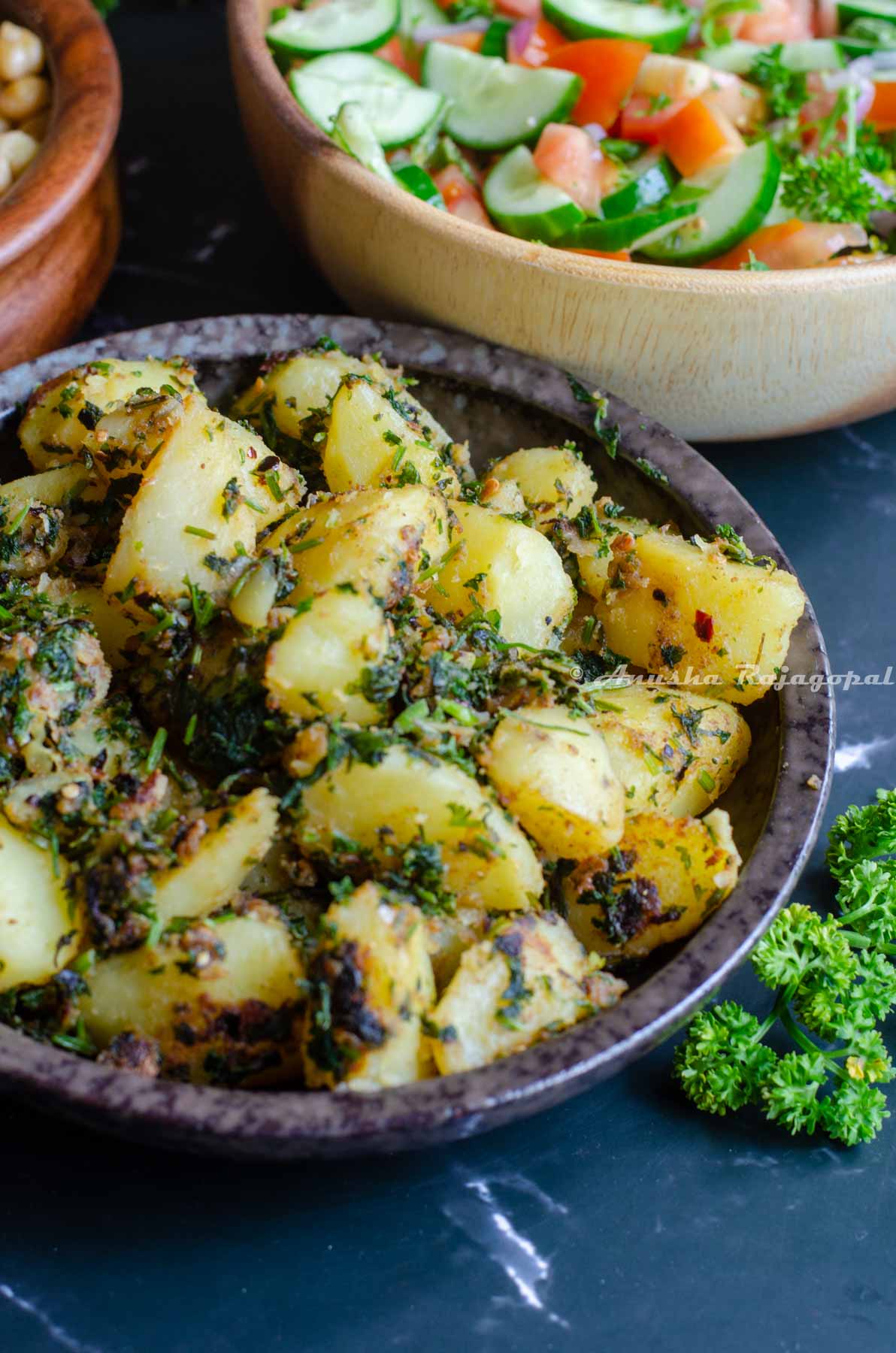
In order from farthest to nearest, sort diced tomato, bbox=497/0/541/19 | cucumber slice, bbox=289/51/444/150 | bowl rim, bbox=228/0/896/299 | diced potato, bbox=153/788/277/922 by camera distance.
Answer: diced tomato, bbox=497/0/541/19 → cucumber slice, bbox=289/51/444/150 → bowl rim, bbox=228/0/896/299 → diced potato, bbox=153/788/277/922

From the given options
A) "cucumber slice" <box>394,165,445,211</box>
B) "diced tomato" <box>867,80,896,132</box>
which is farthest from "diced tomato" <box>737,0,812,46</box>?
"cucumber slice" <box>394,165,445,211</box>

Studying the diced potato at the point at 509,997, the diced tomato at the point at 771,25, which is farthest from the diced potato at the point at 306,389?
the diced tomato at the point at 771,25

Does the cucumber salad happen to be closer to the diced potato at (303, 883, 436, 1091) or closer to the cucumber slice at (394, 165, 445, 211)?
the cucumber slice at (394, 165, 445, 211)

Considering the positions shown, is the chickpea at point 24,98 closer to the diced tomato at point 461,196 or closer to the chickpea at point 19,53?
the chickpea at point 19,53

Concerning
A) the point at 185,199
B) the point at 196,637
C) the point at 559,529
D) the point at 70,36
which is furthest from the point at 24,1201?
the point at 185,199

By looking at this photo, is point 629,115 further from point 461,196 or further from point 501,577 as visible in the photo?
point 501,577

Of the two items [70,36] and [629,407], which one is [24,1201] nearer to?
[629,407]

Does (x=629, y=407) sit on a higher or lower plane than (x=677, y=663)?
higher
